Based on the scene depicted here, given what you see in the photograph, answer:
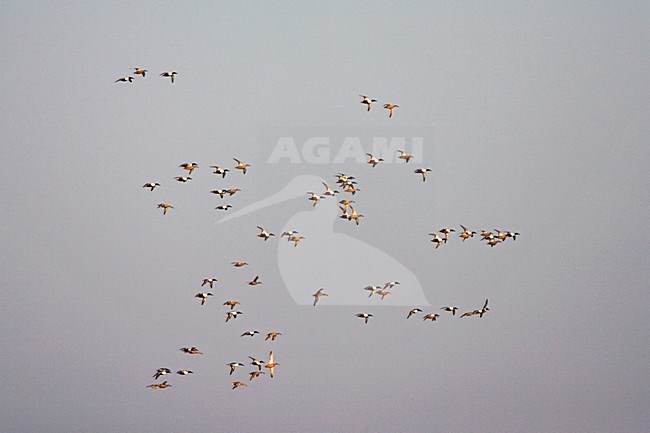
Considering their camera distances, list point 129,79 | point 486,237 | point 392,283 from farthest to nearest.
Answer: point 392,283
point 486,237
point 129,79

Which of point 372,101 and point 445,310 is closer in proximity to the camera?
point 372,101

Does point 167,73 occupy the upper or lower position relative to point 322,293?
upper

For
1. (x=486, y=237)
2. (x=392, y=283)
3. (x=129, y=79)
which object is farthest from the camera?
(x=392, y=283)

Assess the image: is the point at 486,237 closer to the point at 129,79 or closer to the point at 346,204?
the point at 346,204

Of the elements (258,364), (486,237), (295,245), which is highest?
(295,245)

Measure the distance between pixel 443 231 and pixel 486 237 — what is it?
1.72 meters

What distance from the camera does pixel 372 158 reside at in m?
33.8

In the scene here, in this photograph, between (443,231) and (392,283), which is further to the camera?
(392,283)

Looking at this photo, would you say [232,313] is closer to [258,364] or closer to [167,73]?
[258,364]

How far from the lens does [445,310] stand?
40.1 m

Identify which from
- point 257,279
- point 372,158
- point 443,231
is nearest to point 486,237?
point 443,231

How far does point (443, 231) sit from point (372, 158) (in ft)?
12.3

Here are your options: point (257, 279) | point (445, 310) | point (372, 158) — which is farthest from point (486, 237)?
point (257, 279)

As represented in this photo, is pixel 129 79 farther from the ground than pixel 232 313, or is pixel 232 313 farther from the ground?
pixel 129 79
